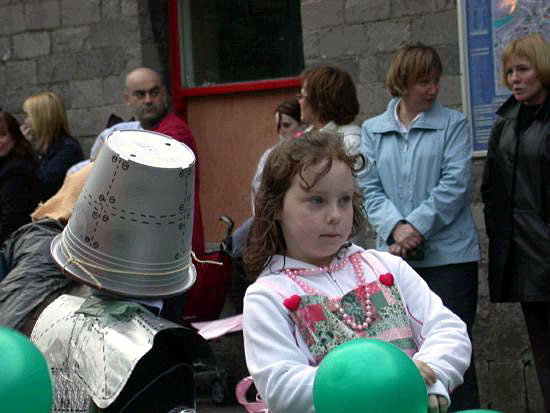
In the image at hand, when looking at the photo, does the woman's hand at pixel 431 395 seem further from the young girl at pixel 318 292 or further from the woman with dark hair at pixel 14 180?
the woman with dark hair at pixel 14 180

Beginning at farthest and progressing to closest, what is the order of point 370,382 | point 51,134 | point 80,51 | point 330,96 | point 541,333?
point 80,51
point 51,134
point 330,96
point 541,333
point 370,382

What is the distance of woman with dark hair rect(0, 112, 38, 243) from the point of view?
661 centimetres

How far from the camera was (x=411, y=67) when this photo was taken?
17.9 ft

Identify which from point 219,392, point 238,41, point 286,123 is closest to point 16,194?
point 286,123

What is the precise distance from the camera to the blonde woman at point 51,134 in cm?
786

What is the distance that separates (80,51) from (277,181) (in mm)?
5799

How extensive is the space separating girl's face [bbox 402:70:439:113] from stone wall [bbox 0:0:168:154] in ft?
11.2

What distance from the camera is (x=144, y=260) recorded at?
Answer: 306 cm

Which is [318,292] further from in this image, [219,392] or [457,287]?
[219,392]

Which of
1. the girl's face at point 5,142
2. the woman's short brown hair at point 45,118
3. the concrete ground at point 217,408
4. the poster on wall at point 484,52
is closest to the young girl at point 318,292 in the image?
the poster on wall at point 484,52

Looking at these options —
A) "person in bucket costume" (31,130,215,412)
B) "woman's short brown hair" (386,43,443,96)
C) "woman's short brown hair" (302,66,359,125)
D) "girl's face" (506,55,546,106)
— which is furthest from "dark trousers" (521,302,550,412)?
"person in bucket costume" (31,130,215,412)

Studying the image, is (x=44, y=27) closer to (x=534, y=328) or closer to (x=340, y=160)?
(x=534, y=328)

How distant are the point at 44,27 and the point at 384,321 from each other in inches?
254

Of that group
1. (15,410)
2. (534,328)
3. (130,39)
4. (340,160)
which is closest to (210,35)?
(130,39)
